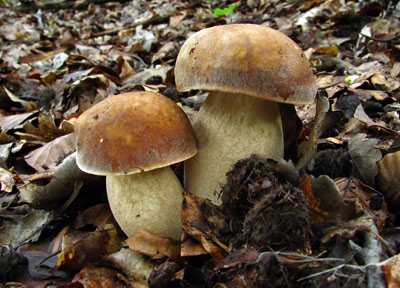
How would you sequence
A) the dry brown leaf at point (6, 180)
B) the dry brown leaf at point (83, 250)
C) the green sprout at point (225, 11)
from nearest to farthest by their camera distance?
the dry brown leaf at point (83, 250) → the dry brown leaf at point (6, 180) → the green sprout at point (225, 11)

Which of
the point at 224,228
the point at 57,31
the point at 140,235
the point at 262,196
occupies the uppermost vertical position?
the point at 262,196

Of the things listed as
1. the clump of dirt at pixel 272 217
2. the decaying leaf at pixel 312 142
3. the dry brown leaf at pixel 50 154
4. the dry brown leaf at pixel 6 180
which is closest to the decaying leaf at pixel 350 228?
the clump of dirt at pixel 272 217

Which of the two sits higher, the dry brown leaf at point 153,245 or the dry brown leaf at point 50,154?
the dry brown leaf at point 153,245

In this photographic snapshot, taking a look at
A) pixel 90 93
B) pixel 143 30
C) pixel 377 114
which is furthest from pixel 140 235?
pixel 143 30

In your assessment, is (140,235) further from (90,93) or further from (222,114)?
(90,93)

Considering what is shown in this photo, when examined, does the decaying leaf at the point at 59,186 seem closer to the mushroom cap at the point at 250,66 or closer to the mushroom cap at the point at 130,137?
the mushroom cap at the point at 130,137

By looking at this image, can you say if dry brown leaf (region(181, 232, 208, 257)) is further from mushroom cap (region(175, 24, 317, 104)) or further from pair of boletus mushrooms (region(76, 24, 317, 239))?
mushroom cap (region(175, 24, 317, 104))
